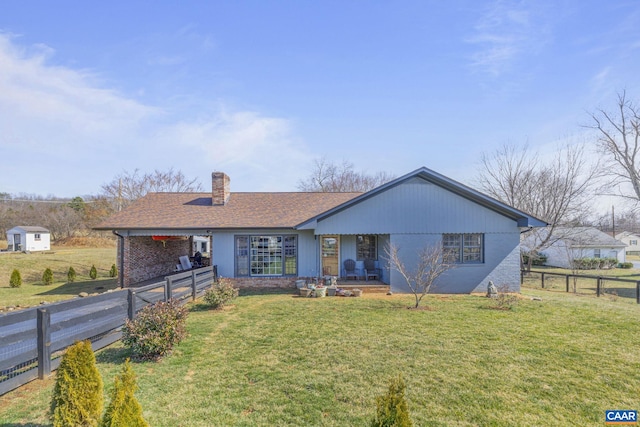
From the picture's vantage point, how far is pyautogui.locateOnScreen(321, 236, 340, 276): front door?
49.0 ft

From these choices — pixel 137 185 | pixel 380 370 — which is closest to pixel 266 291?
pixel 380 370

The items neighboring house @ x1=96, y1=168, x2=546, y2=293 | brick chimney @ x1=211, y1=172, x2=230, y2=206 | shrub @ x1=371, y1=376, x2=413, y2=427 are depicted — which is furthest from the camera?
brick chimney @ x1=211, y1=172, x2=230, y2=206

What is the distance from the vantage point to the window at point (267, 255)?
→ 47.8 feet

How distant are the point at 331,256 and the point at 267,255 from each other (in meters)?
2.91

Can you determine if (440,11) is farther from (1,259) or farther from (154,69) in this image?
(1,259)

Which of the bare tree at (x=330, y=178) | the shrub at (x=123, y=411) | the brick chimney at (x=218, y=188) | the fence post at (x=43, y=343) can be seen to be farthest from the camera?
the bare tree at (x=330, y=178)

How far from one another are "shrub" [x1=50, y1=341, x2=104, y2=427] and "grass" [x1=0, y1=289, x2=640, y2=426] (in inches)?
32.4

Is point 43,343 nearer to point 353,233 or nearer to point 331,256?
point 353,233

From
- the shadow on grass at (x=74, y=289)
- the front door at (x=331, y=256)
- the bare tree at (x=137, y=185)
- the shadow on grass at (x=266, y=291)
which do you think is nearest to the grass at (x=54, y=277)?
the shadow on grass at (x=74, y=289)

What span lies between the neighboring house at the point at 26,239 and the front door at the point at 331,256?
34.7m

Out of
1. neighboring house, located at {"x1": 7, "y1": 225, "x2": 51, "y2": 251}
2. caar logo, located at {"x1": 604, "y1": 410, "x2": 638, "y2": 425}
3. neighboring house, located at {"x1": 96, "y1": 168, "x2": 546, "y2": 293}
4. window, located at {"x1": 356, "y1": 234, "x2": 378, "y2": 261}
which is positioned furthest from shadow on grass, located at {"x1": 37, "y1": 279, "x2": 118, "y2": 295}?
neighboring house, located at {"x1": 7, "y1": 225, "x2": 51, "y2": 251}

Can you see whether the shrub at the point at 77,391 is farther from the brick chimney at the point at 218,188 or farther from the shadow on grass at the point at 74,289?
the shadow on grass at the point at 74,289

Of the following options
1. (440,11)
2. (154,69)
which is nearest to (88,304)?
(154,69)

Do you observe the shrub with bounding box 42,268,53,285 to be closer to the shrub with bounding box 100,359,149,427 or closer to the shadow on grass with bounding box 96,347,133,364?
the shadow on grass with bounding box 96,347,133,364
